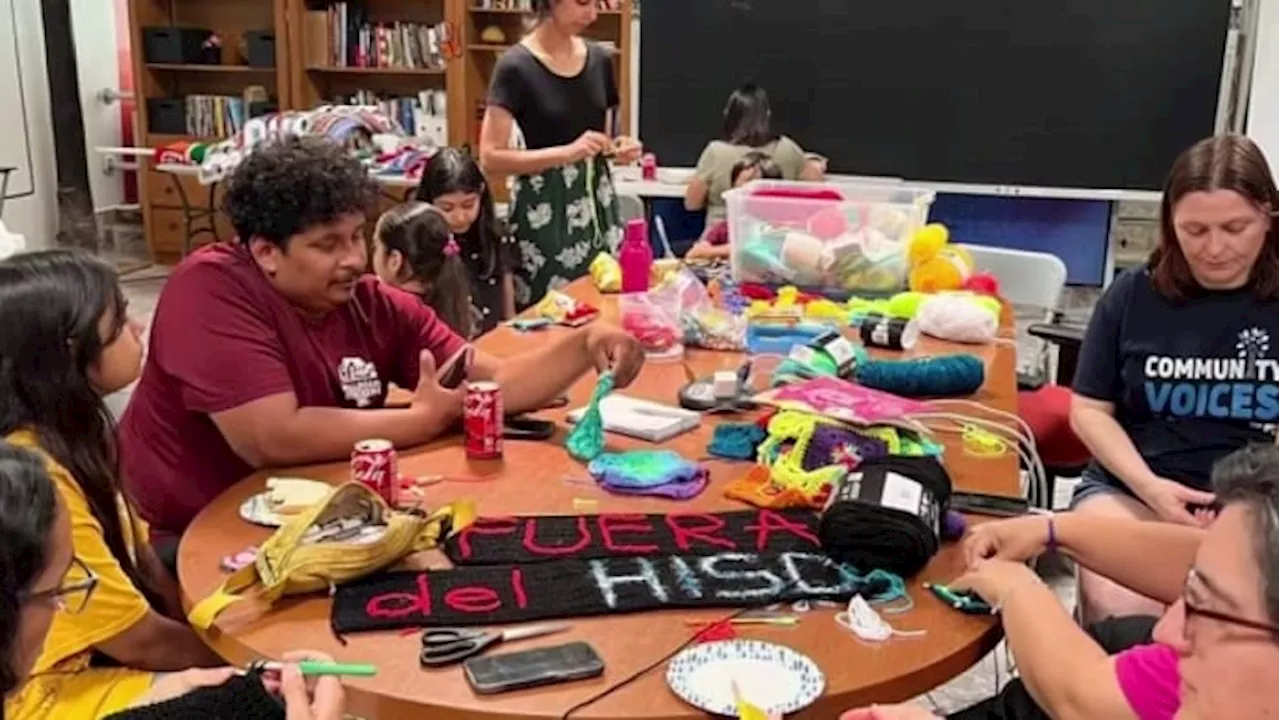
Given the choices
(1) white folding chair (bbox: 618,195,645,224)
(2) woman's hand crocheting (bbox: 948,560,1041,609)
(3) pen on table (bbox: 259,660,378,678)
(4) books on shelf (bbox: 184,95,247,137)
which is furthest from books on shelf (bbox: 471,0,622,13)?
(3) pen on table (bbox: 259,660,378,678)

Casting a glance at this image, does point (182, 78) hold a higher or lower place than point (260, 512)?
higher

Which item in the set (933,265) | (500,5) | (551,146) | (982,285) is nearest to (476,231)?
(551,146)

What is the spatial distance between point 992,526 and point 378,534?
768mm

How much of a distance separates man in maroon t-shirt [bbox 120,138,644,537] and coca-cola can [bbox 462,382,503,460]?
9cm

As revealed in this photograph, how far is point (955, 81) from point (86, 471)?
430cm

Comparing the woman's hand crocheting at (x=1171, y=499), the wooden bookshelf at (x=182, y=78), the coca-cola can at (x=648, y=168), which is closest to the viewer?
the woman's hand crocheting at (x=1171, y=499)

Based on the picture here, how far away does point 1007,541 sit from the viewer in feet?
5.13

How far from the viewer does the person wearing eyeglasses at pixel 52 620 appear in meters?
1.05

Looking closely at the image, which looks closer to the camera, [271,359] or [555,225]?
[271,359]

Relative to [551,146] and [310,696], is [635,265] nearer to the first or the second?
[551,146]

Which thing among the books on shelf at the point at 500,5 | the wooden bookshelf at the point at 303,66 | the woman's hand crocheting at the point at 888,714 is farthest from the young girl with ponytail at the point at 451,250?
the books on shelf at the point at 500,5

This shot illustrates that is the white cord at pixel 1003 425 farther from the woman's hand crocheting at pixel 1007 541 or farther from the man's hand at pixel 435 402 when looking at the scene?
the man's hand at pixel 435 402

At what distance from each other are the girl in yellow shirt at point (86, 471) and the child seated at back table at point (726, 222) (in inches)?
82.1

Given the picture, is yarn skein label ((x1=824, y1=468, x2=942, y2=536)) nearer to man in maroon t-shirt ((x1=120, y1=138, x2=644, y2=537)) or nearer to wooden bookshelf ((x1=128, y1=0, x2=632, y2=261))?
man in maroon t-shirt ((x1=120, y1=138, x2=644, y2=537))
